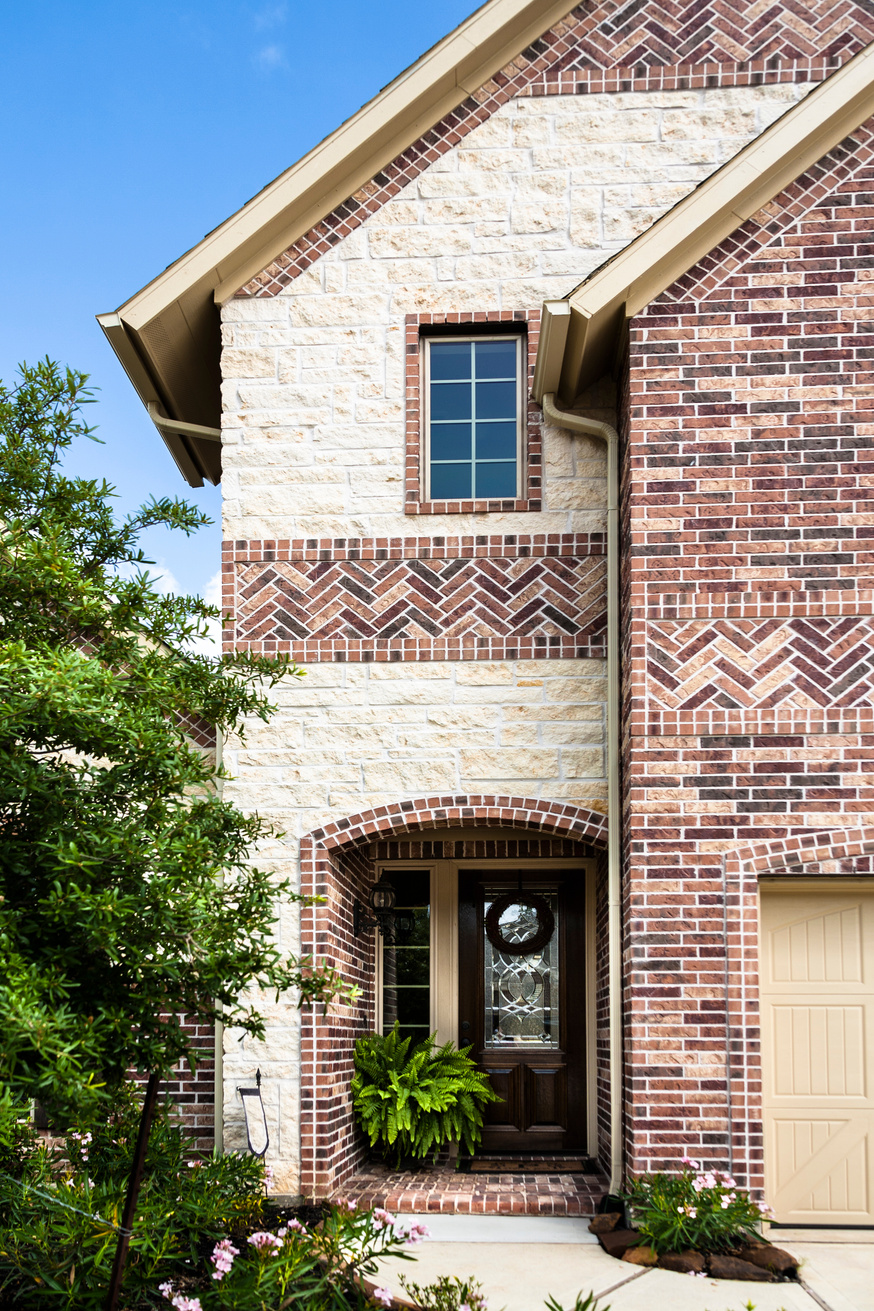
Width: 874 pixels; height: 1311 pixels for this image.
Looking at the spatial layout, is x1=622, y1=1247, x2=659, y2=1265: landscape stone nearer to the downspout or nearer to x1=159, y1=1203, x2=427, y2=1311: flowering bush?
the downspout

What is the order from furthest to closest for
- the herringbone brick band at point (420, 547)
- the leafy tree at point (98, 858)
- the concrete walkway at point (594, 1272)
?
the herringbone brick band at point (420, 547) < the concrete walkway at point (594, 1272) < the leafy tree at point (98, 858)

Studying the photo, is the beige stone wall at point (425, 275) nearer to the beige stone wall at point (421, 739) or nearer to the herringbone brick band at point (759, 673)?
the beige stone wall at point (421, 739)

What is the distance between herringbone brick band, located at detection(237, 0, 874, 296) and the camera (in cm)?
862

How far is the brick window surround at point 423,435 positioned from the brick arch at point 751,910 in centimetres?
281

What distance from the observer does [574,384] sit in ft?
26.5

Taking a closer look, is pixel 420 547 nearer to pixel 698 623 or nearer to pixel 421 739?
Result: pixel 421 739

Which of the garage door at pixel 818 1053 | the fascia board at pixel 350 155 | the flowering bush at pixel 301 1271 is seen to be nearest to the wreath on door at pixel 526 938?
the garage door at pixel 818 1053

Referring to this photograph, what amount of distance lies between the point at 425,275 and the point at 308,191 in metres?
1.00

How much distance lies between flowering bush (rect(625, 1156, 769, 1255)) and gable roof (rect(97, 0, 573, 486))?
647cm

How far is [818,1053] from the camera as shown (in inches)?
286

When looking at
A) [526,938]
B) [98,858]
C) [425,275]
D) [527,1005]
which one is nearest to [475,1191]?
[527,1005]

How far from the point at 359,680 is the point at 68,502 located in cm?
296

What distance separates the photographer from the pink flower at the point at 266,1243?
5121 millimetres

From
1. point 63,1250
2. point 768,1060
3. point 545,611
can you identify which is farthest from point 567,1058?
point 63,1250
